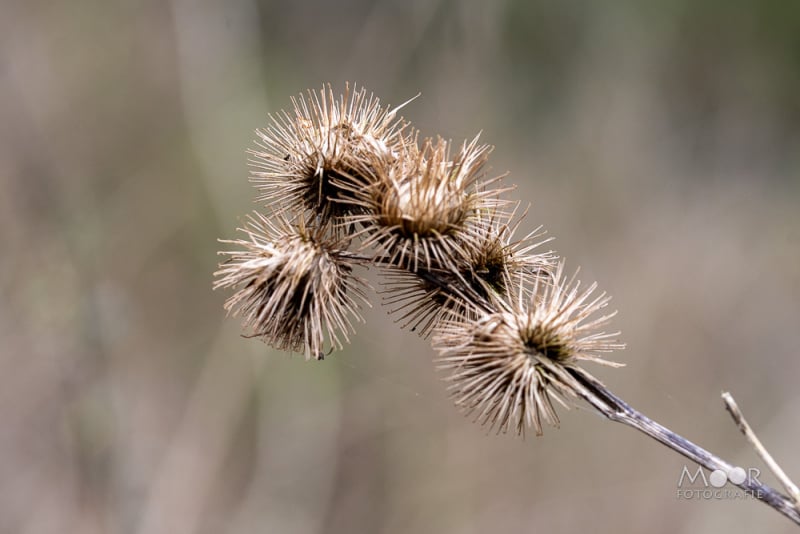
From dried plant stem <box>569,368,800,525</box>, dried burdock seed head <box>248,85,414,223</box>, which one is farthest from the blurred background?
dried plant stem <box>569,368,800,525</box>

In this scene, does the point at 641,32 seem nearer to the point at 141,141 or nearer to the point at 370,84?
the point at 370,84

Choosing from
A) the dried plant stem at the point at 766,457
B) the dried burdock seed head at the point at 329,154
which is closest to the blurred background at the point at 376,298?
the dried burdock seed head at the point at 329,154

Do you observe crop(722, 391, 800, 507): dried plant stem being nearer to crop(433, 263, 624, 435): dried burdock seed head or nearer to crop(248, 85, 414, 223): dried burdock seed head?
crop(433, 263, 624, 435): dried burdock seed head

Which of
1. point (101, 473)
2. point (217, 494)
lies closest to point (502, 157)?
point (217, 494)

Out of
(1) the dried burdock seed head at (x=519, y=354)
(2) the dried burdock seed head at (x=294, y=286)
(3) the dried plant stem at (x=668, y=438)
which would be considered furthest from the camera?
(2) the dried burdock seed head at (x=294, y=286)

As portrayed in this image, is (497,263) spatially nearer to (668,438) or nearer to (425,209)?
(425,209)

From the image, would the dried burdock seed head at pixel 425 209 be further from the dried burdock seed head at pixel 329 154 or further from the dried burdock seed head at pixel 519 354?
the dried burdock seed head at pixel 519 354
